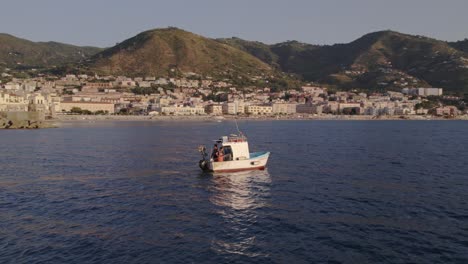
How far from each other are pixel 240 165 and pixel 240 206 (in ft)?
43.5

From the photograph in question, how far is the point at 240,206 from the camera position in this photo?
1043 inches

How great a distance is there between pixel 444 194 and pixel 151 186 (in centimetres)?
2151

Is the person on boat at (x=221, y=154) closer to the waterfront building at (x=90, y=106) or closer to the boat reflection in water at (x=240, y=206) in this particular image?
the boat reflection in water at (x=240, y=206)

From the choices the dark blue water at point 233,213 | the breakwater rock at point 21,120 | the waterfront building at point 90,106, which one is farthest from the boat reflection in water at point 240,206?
the waterfront building at point 90,106

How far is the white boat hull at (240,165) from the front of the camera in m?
38.7

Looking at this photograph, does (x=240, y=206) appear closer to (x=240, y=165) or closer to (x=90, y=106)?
(x=240, y=165)

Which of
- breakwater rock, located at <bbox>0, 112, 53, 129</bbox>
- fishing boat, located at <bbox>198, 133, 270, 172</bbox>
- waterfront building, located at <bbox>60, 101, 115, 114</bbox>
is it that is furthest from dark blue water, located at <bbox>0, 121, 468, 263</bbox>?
waterfront building, located at <bbox>60, 101, 115, 114</bbox>

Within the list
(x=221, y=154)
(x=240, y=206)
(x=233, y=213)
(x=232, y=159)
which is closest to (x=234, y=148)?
(x=232, y=159)

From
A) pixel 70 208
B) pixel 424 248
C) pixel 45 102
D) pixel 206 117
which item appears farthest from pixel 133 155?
pixel 206 117

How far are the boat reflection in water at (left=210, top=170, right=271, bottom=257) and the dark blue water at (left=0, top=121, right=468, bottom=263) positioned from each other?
9 centimetres

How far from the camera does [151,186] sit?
3284cm

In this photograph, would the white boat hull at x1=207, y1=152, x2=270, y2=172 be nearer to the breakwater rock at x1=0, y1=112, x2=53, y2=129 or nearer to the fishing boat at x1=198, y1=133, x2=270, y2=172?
the fishing boat at x1=198, y1=133, x2=270, y2=172

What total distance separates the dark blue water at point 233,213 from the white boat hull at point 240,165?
1.28 metres

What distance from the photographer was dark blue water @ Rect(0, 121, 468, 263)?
60.1 feet
